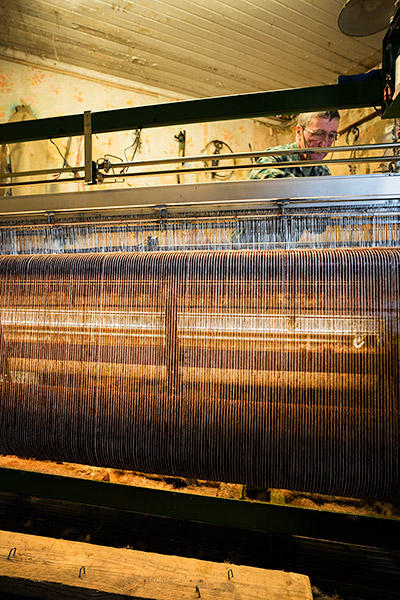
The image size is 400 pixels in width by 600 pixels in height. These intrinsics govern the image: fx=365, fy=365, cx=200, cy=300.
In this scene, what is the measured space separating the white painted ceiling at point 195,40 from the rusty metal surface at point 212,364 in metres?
3.02

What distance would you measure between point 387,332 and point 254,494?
4.07 feet

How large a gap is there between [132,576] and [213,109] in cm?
150

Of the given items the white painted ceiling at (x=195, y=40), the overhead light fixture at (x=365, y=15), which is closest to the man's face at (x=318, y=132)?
the overhead light fixture at (x=365, y=15)

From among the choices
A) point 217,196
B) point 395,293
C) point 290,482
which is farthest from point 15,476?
point 395,293

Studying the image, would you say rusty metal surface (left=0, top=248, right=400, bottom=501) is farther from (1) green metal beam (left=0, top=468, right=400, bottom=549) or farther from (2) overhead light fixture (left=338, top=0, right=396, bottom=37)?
(2) overhead light fixture (left=338, top=0, right=396, bottom=37)

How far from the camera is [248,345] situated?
942 mm

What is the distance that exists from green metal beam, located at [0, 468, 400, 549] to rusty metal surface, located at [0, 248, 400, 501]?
21cm

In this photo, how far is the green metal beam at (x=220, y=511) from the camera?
1.06 meters

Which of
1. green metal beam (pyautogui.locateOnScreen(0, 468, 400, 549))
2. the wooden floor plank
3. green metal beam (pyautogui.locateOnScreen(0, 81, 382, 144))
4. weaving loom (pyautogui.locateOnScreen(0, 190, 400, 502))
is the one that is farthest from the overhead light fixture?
the wooden floor plank

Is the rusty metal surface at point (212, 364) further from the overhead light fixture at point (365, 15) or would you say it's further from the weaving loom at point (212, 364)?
the overhead light fixture at point (365, 15)

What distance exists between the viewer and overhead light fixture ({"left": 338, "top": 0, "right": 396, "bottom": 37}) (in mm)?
2104

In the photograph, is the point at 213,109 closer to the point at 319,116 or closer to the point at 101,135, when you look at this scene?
the point at 319,116

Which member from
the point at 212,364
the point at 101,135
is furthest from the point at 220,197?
the point at 101,135

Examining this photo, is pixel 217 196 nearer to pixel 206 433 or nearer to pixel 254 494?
pixel 206 433
